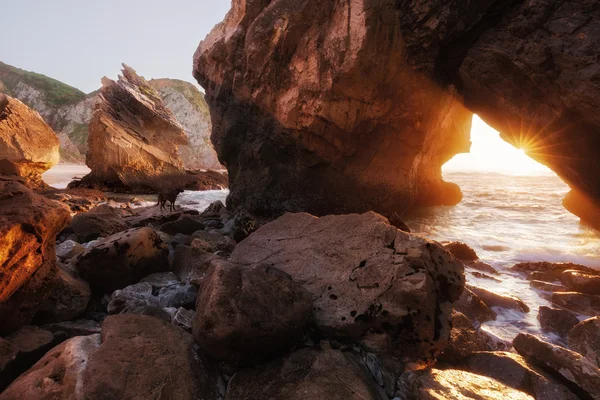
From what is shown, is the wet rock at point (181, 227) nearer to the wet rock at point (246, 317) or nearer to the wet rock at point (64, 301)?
the wet rock at point (64, 301)

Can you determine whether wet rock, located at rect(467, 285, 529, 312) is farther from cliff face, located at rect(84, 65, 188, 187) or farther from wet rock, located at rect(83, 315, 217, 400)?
cliff face, located at rect(84, 65, 188, 187)

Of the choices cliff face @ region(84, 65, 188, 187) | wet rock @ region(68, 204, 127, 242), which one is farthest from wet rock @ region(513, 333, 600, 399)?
cliff face @ region(84, 65, 188, 187)

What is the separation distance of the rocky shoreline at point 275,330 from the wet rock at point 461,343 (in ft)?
0.06

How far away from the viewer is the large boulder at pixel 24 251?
226cm

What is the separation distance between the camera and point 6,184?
2.72m

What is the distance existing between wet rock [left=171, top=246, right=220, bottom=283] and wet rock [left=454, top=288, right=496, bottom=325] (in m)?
3.28

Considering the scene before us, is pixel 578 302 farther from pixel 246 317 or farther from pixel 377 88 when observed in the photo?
pixel 377 88

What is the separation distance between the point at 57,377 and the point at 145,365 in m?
0.47

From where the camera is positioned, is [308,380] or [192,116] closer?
[308,380]

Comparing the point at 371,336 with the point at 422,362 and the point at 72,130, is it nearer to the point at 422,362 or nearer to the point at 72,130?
the point at 422,362

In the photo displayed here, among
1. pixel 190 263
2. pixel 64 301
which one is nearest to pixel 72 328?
pixel 64 301

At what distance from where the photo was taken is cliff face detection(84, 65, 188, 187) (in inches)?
758

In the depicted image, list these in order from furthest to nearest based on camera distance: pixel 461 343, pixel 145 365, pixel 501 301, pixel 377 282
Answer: pixel 501 301 < pixel 461 343 < pixel 377 282 < pixel 145 365

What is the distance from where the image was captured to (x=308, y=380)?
198cm
